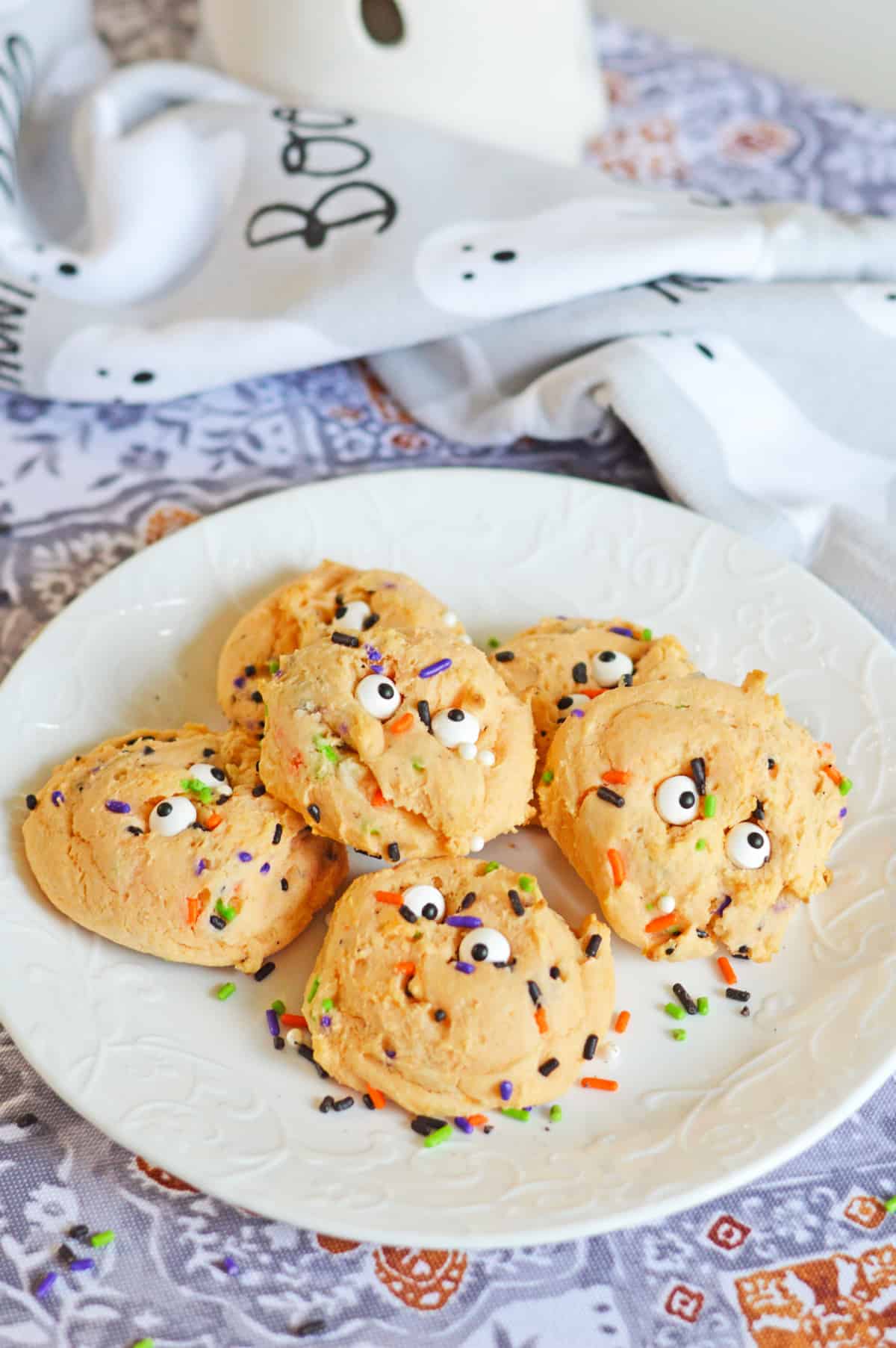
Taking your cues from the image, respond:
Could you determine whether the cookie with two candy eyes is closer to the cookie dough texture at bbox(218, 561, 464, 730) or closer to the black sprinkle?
the cookie dough texture at bbox(218, 561, 464, 730)

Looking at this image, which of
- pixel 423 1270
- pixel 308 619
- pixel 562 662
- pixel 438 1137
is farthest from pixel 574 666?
pixel 423 1270

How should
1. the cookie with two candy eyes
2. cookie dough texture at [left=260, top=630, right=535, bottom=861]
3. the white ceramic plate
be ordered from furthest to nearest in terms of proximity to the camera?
the cookie with two candy eyes
cookie dough texture at [left=260, top=630, right=535, bottom=861]
the white ceramic plate

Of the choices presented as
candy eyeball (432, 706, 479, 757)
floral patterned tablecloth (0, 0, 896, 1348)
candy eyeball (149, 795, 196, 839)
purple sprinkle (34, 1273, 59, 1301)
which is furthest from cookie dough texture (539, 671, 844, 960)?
purple sprinkle (34, 1273, 59, 1301)

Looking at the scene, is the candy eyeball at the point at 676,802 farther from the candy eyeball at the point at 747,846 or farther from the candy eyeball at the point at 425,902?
the candy eyeball at the point at 425,902

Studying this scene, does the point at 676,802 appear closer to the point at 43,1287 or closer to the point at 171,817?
the point at 171,817

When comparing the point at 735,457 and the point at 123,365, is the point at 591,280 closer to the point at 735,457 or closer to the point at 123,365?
the point at 735,457
